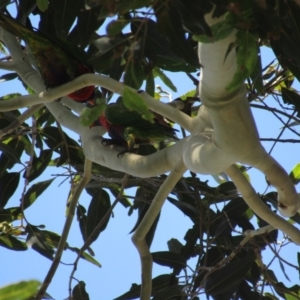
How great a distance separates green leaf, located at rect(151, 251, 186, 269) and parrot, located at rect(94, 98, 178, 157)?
0.46 metres

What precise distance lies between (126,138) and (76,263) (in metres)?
0.52

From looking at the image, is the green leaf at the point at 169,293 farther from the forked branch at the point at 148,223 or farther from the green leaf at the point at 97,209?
the green leaf at the point at 97,209

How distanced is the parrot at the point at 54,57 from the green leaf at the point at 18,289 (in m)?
1.36

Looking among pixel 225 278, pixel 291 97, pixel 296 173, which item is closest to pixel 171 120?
pixel 291 97

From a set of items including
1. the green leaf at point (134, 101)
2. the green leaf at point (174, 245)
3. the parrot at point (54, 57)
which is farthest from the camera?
the green leaf at point (174, 245)

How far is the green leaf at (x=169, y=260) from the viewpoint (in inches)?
88.7

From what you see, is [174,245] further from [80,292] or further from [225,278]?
[225,278]

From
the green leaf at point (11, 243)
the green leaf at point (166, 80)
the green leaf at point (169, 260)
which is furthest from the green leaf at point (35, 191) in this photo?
the green leaf at point (166, 80)

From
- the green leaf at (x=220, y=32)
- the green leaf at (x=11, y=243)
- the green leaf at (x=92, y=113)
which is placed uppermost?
the green leaf at (x=11, y=243)

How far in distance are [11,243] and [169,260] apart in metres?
0.80

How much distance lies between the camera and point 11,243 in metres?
2.60

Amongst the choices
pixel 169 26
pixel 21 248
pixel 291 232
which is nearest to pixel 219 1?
pixel 169 26

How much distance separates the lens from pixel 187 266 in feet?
7.48

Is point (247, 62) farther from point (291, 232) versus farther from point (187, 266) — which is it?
point (187, 266)
